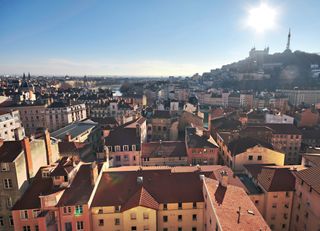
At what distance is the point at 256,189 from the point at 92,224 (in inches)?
1025

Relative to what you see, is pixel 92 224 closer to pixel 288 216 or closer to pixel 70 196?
pixel 70 196

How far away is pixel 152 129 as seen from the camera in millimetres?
75500

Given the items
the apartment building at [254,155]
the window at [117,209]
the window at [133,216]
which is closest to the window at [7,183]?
the window at [117,209]

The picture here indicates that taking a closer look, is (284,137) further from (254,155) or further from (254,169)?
(254,169)

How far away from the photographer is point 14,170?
29953mm

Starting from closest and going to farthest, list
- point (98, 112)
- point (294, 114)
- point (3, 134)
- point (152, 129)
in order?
point (3, 134)
point (152, 129)
point (294, 114)
point (98, 112)

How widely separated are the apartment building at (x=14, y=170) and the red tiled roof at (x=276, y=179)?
117 ft

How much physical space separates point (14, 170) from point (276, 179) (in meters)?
38.5

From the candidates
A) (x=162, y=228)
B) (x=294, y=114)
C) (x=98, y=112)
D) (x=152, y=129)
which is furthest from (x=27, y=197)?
(x=294, y=114)

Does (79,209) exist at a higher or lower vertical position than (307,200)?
higher

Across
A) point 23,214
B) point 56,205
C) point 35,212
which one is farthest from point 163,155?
point 23,214

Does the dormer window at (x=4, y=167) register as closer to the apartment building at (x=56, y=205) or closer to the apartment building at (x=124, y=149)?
the apartment building at (x=56, y=205)

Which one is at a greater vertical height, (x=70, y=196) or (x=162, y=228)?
(x=70, y=196)

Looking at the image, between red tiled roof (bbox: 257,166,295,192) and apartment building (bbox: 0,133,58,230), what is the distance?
35.6 metres
